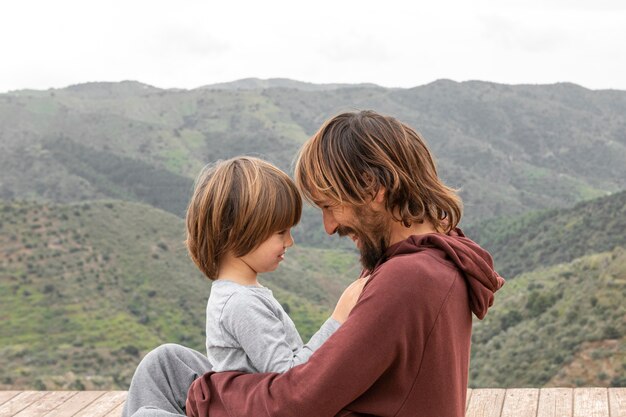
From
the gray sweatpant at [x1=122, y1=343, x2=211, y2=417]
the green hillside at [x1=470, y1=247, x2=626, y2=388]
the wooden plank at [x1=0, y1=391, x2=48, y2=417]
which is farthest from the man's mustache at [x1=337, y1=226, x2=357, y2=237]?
the green hillside at [x1=470, y1=247, x2=626, y2=388]

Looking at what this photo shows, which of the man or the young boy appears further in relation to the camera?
the young boy

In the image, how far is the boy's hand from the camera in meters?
1.98

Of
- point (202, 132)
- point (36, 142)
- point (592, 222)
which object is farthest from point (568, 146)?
point (592, 222)

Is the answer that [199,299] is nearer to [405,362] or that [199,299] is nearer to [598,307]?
[598,307]

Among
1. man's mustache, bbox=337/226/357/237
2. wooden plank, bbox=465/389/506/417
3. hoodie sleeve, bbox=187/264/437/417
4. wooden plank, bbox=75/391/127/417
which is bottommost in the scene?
wooden plank, bbox=465/389/506/417

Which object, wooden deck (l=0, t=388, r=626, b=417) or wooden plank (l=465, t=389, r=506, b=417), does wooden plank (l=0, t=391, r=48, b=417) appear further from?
wooden plank (l=465, t=389, r=506, b=417)

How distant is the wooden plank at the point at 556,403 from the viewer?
3.62m

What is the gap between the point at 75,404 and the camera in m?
4.04

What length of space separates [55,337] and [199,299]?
385cm

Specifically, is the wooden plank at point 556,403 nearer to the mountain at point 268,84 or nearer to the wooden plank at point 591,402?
the wooden plank at point 591,402

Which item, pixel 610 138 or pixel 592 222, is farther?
pixel 610 138

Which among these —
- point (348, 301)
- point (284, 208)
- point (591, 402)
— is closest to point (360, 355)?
point (348, 301)

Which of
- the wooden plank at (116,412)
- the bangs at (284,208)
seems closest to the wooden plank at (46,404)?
the wooden plank at (116,412)

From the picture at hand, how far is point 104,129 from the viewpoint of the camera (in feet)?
164
